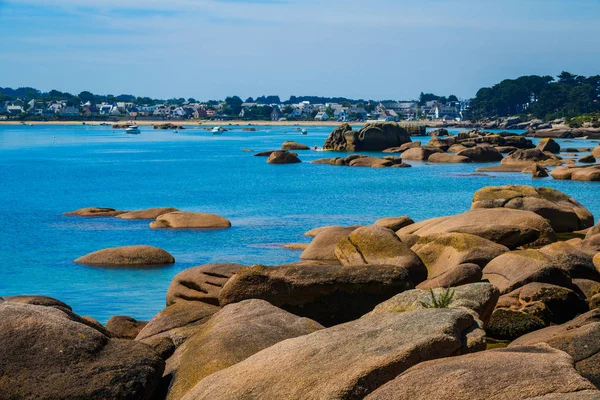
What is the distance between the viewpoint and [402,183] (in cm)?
6594

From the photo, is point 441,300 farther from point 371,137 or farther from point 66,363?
point 371,137

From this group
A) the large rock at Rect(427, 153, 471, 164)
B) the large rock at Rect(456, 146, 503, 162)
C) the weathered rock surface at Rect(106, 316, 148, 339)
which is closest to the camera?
the weathered rock surface at Rect(106, 316, 148, 339)

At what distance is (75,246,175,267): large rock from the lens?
28.4 m

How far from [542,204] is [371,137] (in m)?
77.4

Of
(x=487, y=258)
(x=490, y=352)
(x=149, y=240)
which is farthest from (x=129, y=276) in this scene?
(x=490, y=352)

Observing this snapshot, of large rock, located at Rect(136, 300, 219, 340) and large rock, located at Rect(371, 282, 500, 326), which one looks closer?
large rock, located at Rect(371, 282, 500, 326)

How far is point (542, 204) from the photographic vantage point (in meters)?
30.9

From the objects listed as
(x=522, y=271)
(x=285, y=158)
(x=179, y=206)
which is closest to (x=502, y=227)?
(x=522, y=271)

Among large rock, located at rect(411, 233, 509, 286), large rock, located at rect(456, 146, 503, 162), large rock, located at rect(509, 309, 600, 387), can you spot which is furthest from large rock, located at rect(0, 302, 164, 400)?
large rock, located at rect(456, 146, 503, 162)

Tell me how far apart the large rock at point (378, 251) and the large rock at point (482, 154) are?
6887 centimetres

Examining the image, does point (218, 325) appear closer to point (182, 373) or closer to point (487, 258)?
point (182, 373)

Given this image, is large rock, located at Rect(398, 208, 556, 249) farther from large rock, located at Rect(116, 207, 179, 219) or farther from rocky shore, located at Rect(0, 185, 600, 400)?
large rock, located at Rect(116, 207, 179, 219)

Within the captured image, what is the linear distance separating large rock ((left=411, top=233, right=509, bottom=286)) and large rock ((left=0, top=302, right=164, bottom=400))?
10.3 meters

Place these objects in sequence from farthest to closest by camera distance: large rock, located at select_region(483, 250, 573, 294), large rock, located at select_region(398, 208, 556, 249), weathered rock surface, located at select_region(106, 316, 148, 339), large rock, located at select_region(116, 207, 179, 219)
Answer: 1. large rock, located at select_region(116, 207, 179, 219)
2. large rock, located at select_region(398, 208, 556, 249)
3. large rock, located at select_region(483, 250, 573, 294)
4. weathered rock surface, located at select_region(106, 316, 148, 339)
